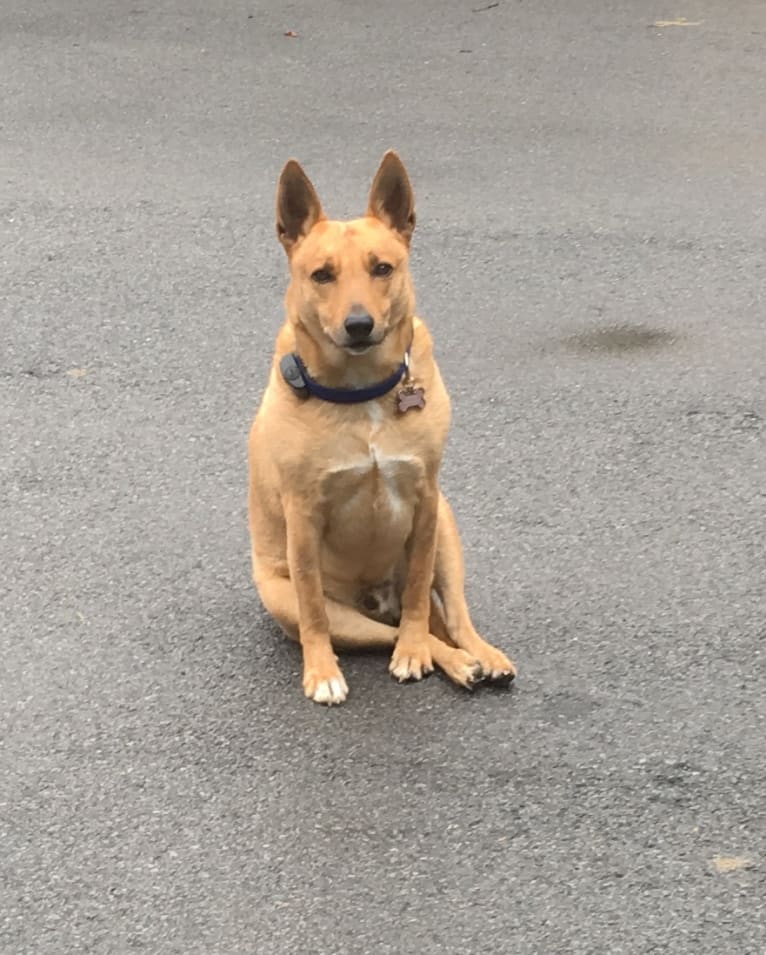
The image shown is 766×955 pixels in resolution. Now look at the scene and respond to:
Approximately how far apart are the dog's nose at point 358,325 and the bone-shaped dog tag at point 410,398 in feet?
0.93

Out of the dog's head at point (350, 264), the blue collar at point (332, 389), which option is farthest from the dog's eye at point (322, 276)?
the blue collar at point (332, 389)

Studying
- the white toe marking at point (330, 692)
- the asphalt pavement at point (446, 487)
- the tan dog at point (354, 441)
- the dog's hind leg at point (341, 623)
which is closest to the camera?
the asphalt pavement at point (446, 487)

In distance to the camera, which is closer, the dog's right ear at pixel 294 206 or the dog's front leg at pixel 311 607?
the dog's right ear at pixel 294 206

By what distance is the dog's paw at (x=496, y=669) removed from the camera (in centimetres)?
396

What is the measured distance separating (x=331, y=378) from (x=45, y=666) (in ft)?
3.77

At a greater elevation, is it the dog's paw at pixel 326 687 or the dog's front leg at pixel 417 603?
the dog's front leg at pixel 417 603

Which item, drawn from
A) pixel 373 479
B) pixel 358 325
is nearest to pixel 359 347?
pixel 358 325

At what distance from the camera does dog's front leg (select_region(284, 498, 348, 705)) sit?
3916mm

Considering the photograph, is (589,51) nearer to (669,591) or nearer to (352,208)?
(352,208)

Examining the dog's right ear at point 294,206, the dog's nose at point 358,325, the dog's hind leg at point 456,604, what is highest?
the dog's right ear at point 294,206

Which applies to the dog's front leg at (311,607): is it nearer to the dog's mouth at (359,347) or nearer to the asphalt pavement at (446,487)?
the asphalt pavement at (446,487)

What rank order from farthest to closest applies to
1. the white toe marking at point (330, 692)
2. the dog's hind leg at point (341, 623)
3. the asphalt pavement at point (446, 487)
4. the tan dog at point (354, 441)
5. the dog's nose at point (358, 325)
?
1. the dog's hind leg at point (341, 623)
2. the white toe marking at point (330, 692)
3. the tan dog at point (354, 441)
4. the dog's nose at point (358, 325)
5. the asphalt pavement at point (446, 487)

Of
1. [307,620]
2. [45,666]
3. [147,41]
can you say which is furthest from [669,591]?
[147,41]

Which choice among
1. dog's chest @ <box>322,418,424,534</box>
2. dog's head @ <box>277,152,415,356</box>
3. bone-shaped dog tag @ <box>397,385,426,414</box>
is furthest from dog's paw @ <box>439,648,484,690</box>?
dog's head @ <box>277,152,415,356</box>
